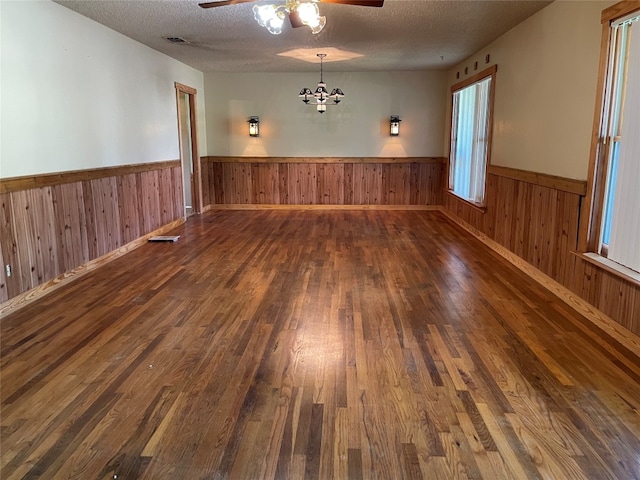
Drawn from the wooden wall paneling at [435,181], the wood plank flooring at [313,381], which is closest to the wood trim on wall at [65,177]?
the wood plank flooring at [313,381]

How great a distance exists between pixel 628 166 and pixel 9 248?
470cm

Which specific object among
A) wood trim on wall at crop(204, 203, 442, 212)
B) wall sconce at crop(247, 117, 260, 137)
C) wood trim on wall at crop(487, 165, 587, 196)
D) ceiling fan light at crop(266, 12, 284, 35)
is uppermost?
ceiling fan light at crop(266, 12, 284, 35)

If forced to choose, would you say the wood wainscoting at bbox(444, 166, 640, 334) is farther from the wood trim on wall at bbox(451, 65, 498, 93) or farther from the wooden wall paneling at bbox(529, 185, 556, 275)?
the wood trim on wall at bbox(451, 65, 498, 93)

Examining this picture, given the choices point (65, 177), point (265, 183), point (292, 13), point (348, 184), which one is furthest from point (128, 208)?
point (348, 184)

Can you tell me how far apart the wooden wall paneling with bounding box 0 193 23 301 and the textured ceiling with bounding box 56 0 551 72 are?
2.05 metres

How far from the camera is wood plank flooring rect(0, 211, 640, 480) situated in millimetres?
2041

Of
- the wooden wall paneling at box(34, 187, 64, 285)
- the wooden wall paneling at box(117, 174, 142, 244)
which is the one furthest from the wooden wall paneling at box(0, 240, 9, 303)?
the wooden wall paneling at box(117, 174, 142, 244)

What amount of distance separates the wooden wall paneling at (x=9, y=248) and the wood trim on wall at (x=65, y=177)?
10 centimetres

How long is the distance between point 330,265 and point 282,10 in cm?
265

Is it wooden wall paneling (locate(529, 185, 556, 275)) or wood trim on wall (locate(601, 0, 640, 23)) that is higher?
wood trim on wall (locate(601, 0, 640, 23))

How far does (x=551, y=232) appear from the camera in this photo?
443cm

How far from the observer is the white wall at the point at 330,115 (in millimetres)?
9125

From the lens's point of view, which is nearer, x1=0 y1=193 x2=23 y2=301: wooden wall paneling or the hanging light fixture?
x1=0 y1=193 x2=23 y2=301: wooden wall paneling

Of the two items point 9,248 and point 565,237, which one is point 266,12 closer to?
point 9,248
